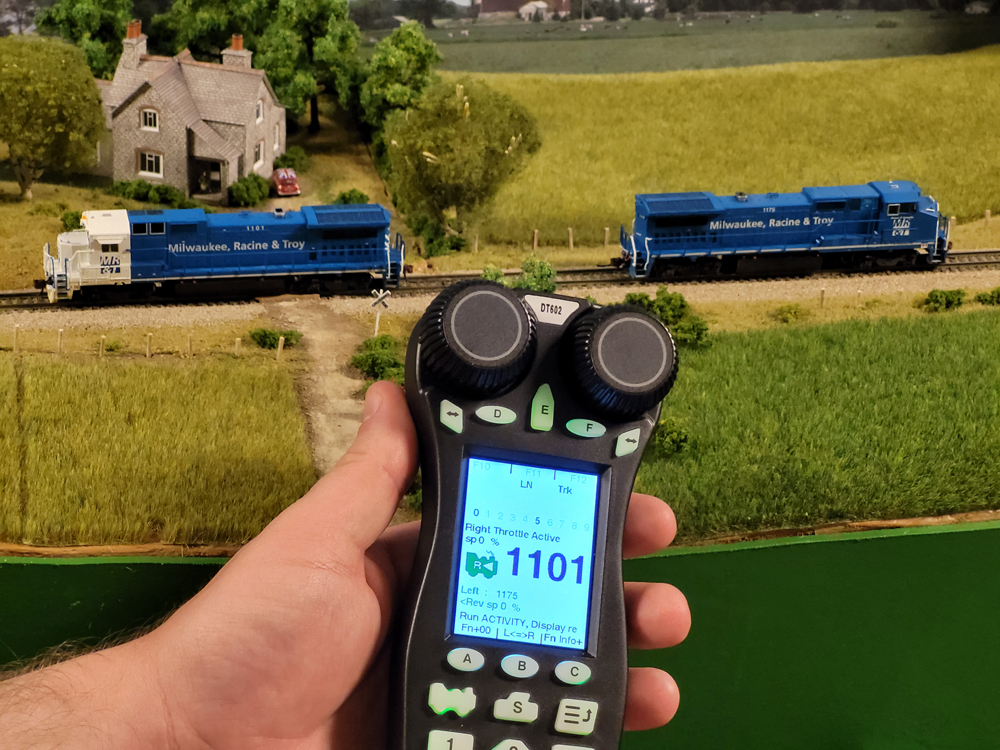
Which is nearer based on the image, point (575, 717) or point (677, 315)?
point (575, 717)

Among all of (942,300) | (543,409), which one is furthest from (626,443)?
(942,300)

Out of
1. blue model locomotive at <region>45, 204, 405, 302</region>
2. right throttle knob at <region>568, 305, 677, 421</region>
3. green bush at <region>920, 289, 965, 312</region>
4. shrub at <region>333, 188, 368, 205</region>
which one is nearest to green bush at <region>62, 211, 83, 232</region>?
blue model locomotive at <region>45, 204, 405, 302</region>

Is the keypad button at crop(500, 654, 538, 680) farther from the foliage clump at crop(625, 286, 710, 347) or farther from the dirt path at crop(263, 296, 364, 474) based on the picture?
the foliage clump at crop(625, 286, 710, 347)

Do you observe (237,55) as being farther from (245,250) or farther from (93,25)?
(245,250)

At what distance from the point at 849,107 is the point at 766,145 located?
153 cm

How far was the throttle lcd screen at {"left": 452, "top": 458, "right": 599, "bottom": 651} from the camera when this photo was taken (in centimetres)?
503

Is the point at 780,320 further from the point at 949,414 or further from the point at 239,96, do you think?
→ the point at 239,96

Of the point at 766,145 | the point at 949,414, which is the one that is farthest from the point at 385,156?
the point at 949,414

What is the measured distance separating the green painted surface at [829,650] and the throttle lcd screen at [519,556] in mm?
2926

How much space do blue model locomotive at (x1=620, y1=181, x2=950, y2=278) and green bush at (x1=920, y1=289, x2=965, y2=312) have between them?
6.62ft

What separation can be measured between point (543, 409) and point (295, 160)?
9.50 meters

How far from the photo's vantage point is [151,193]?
12.9 m

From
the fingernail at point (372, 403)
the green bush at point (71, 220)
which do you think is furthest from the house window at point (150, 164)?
the fingernail at point (372, 403)

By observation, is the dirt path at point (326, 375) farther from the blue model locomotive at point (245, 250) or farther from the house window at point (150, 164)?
the house window at point (150, 164)
